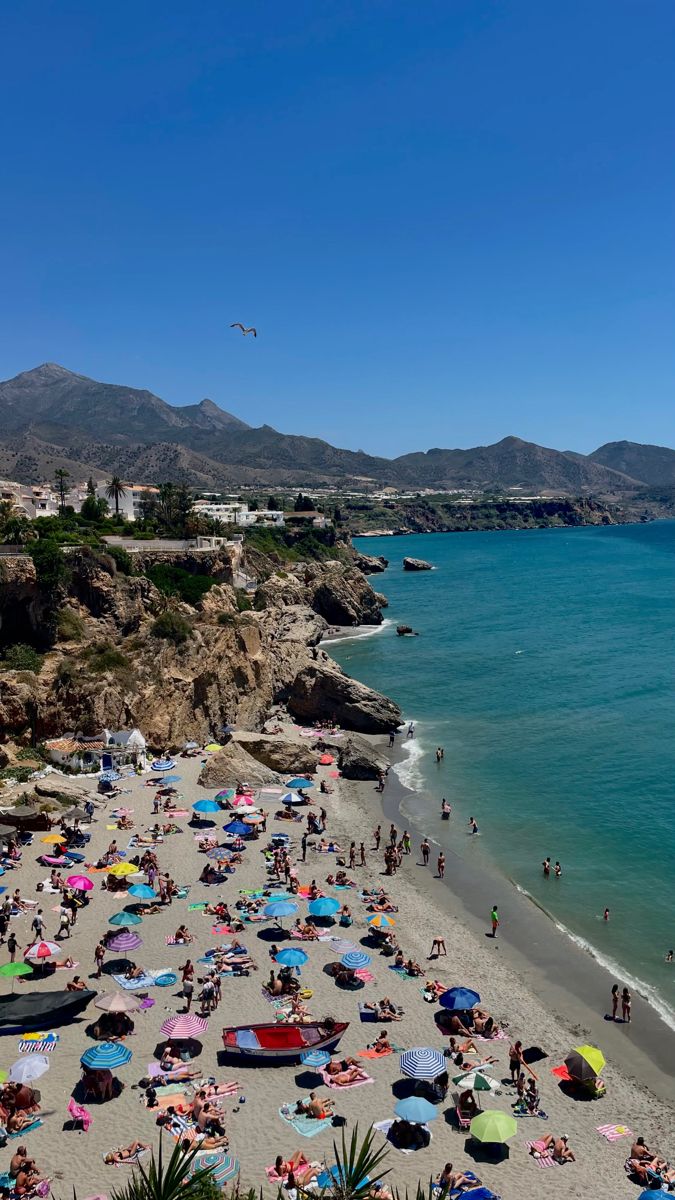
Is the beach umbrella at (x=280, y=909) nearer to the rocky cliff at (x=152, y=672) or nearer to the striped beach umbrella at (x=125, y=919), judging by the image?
the striped beach umbrella at (x=125, y=919)

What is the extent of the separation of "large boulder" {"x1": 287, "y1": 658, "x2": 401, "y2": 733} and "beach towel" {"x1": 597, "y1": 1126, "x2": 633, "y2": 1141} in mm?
25514

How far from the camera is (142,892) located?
2083 centimetres

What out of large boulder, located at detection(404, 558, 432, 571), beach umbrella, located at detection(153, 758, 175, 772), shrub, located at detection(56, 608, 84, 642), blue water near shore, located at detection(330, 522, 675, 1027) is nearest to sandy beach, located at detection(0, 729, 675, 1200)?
blue water near shore, located at detection(330, 522, 675, 1027)

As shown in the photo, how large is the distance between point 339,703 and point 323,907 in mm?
20108

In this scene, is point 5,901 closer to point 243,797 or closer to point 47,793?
point 47,793

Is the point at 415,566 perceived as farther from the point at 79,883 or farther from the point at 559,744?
the point at 79,883

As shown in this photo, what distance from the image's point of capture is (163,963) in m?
18.5

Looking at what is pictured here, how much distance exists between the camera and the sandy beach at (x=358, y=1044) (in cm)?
1270

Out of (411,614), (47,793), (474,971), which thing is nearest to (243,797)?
(47,793)

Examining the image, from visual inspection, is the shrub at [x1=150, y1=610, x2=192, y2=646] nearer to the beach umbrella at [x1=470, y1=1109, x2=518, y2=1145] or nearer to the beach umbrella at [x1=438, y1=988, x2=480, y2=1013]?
the beach umbrella at [x1=438, y1=988, x2=480, y2=1013]

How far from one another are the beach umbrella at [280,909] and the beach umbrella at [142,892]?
3151 millimetres

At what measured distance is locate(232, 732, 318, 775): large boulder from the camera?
107 feet

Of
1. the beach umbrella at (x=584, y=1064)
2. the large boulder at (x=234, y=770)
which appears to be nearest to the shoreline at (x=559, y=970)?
the beach umbrella at (x=584, y=1064)

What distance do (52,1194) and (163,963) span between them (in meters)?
7.11
